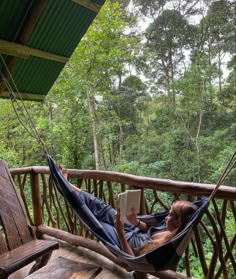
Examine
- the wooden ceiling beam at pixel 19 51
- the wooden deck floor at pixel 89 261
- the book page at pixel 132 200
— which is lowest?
the wooden deck floor at pixel 89 261

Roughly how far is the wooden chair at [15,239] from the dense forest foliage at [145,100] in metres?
5.81

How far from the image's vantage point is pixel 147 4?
36.7 ft

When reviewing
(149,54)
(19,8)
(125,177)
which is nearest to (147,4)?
(149,54)

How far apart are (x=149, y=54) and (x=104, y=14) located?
11.9ft

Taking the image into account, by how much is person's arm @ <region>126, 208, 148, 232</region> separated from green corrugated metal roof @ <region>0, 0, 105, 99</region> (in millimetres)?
1935

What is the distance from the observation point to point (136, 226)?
2057 millimetres

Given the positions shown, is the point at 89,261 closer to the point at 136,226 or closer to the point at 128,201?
the point at 136,226

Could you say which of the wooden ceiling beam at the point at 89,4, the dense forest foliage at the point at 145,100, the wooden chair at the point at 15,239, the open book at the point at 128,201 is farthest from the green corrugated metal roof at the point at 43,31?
the dense forest foliage at the point at 145,100

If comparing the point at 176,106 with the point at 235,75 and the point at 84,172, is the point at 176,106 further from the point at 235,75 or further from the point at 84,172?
the point at 84,172

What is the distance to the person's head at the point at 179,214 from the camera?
5.54 ft

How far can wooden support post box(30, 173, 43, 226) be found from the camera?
3.14 meters

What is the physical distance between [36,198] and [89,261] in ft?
3.45

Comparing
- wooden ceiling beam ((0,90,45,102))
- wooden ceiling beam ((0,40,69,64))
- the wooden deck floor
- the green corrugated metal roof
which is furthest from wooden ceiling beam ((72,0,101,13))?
the wooden deck floor

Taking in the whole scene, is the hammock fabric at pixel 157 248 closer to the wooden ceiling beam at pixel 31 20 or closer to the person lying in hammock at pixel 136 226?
the person lying in hammock at pixel 136 226
